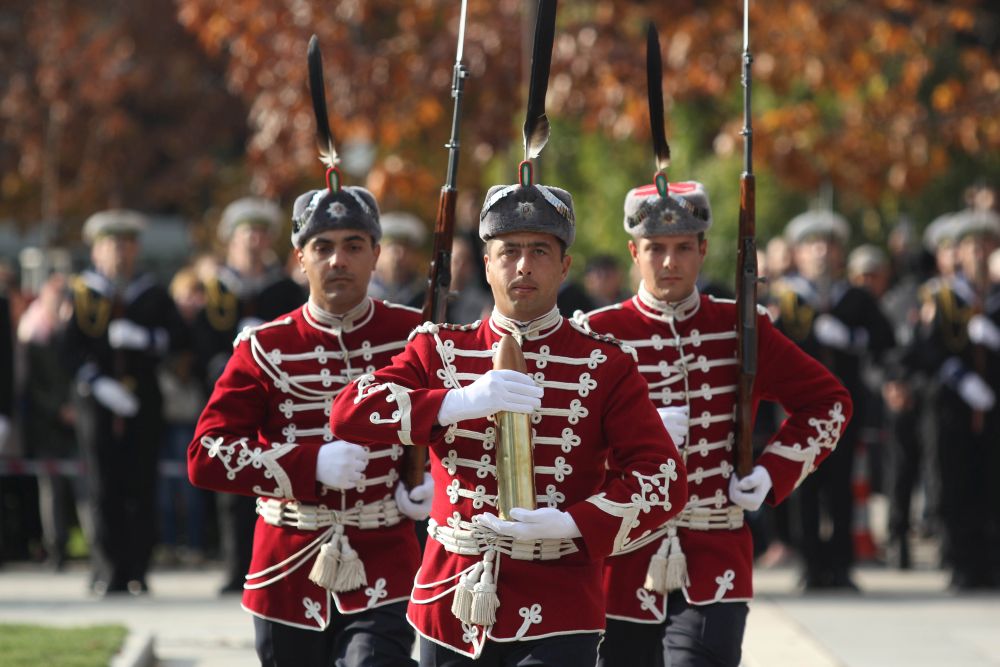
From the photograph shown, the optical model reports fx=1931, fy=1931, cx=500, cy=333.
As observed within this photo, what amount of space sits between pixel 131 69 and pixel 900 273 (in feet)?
35.6

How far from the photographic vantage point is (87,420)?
39.5 feet

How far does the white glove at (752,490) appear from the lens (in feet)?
21.0

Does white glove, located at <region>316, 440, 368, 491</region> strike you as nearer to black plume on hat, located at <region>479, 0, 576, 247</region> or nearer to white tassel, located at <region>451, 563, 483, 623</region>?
white tassel, located at <region>451, 563, 483, 623</region>

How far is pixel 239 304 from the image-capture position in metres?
12.0

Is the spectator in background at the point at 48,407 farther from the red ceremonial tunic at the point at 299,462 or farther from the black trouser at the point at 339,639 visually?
the black trouser at the point at 339,639

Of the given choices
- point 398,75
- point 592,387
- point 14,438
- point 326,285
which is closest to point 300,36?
point 398,75

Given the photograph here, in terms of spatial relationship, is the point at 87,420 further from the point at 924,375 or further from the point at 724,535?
the point at 724,535

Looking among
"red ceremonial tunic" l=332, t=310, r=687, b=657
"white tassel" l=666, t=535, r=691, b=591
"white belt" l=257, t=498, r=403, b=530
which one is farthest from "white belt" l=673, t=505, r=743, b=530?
"red ceremonial tunic" l=332, t=310, r=687, b=657

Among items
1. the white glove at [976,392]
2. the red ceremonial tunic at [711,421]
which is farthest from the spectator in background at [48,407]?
the red ceremonial tunic at [711,421]

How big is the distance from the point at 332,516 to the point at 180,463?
8.11m

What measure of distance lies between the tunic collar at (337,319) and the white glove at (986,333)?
269 inches

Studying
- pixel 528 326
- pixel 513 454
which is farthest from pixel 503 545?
pixel 528 326

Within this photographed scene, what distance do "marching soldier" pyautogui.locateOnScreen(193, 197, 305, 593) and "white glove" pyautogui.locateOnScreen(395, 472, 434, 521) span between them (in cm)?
555

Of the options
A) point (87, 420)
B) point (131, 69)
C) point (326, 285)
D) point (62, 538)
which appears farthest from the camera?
point (131, 69)
